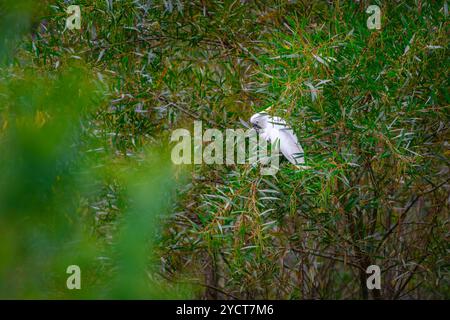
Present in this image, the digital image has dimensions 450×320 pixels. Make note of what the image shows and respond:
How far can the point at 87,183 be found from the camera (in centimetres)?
79

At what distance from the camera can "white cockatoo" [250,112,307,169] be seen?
214 cm

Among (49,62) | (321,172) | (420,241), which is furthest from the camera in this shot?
(420,241)

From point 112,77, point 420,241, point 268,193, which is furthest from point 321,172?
point 420,241

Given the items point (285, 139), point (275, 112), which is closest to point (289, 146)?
point (285, 139)

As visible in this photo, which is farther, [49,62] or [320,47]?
[49,62]

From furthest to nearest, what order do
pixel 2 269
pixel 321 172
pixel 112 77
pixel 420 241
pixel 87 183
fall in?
pixel 420 241 < pixel 112 77 < pixel 321 172 < pixel 87 183 < pixel 2 269

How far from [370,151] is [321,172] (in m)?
0.29

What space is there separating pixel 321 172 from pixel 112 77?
957 mm

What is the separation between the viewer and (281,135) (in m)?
2.16

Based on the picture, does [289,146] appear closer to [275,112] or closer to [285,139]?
[285,139]

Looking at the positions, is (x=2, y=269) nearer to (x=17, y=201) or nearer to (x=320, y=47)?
(x=17, y=201)

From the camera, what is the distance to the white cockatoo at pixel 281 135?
214 centimetres

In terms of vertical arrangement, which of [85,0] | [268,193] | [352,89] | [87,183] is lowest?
[87,183]

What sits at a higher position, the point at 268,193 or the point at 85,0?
the point at 85,0
